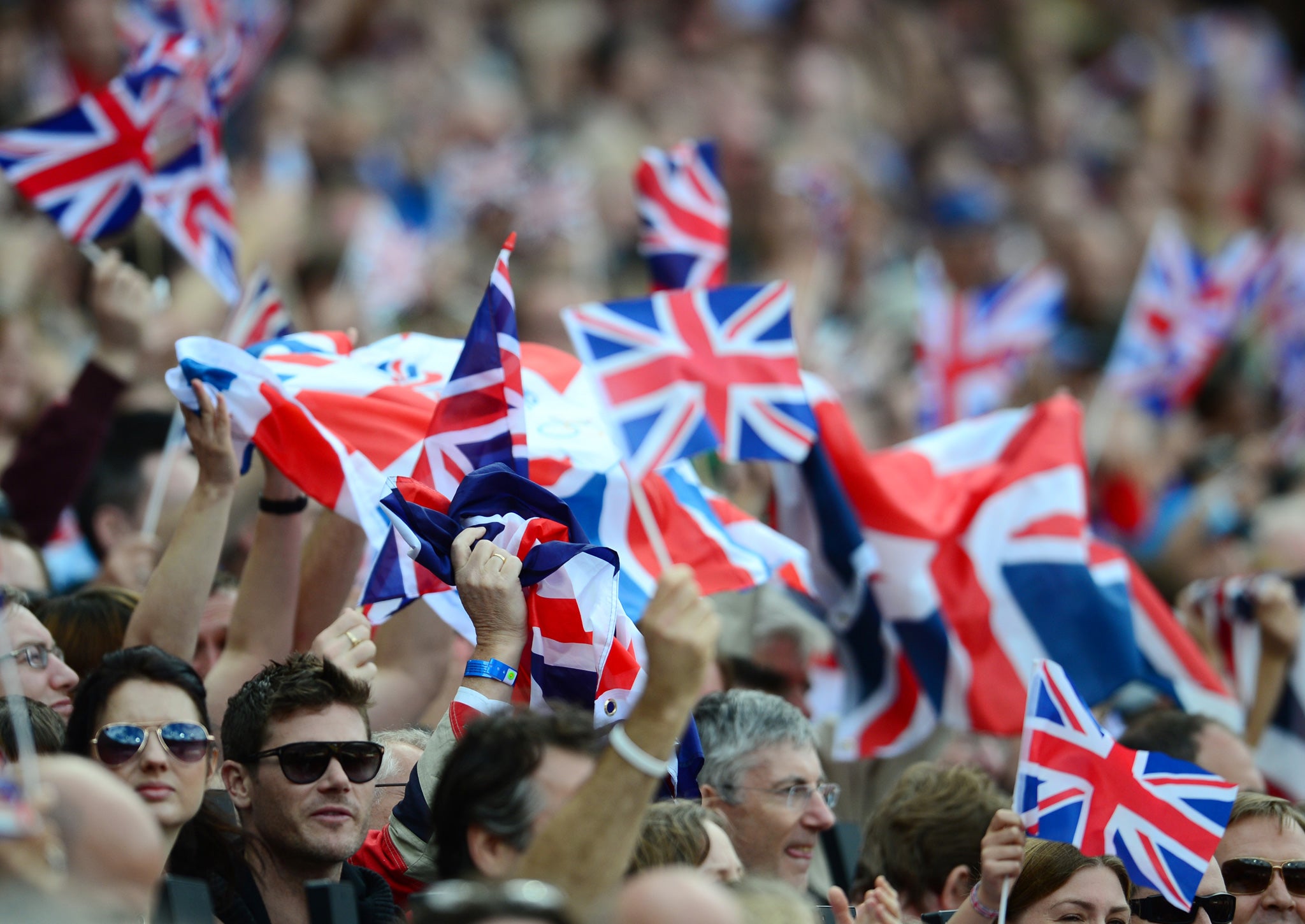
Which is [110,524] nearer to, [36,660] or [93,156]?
[93,156]

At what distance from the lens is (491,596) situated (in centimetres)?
396

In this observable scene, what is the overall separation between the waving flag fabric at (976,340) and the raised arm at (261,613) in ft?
16.0

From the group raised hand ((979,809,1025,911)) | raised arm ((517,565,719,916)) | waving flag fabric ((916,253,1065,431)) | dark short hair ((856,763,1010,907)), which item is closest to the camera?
raised arm ((517,565,719,916))

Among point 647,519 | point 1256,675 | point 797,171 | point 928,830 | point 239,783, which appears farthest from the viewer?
point 797,171

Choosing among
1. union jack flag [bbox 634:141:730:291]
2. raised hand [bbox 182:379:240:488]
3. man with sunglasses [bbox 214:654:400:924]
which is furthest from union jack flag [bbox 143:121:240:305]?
man with sunglasses [bbox 214:654:400:924]

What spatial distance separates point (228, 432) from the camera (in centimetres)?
466

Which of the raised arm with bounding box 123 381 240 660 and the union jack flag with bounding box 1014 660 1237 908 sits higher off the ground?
the raised arm with bounding box 123 381 240 660

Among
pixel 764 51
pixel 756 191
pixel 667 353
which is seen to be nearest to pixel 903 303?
pixel 756 191

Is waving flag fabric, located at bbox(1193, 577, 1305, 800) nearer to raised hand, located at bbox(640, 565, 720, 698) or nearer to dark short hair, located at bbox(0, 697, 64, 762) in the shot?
raised hand, located at bbox(640, 565, 720, 698)

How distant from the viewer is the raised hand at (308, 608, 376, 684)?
4242 millimetres

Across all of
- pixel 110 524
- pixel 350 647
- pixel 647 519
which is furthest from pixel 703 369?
pixel 110 524

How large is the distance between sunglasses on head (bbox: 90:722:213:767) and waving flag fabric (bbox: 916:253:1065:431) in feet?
18.8

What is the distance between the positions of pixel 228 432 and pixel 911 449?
115 inches

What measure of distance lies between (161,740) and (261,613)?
0.91 metres
